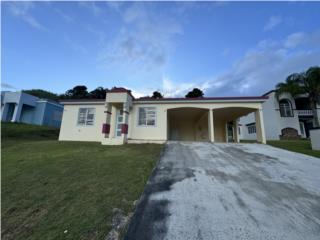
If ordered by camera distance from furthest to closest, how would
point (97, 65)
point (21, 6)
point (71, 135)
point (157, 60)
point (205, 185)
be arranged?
point (157, 60)
point (97, 65)
point (71, 135)
point (21, 6)
point (205, 185)

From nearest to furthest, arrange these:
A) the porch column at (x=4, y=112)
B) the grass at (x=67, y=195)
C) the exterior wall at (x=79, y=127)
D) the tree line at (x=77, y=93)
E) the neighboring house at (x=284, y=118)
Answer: the grass at (x=67, y=195) → the exterior wall at (x=79, y=127) → the porch column at (x=4, y=112) → the neighboring house at (x=284, y=118) → the tree line at (x=77, y=93)

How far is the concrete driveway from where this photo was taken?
2.47 meters

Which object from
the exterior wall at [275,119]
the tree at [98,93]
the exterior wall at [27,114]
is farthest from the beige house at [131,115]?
the tree at [98,93]

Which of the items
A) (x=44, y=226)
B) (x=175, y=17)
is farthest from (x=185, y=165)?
(x=175, y=17)

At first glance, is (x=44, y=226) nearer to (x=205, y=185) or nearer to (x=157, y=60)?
(x=205, y=185)

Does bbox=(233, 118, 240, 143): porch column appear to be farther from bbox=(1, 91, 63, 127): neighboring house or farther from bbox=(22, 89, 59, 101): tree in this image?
bbox=(22, 89, 59, 101): tree

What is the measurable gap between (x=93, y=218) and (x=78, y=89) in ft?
136

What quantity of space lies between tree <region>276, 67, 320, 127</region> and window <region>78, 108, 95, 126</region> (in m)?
25.6

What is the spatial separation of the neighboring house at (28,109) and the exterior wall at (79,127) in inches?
498

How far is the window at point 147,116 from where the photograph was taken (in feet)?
41.5

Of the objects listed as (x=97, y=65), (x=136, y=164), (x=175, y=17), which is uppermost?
(x=175, y=17)

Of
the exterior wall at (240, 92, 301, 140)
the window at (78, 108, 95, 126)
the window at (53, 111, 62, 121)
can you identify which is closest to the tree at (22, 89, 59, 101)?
the window at (53, 111, 62, 121)

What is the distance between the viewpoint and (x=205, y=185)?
4.21m

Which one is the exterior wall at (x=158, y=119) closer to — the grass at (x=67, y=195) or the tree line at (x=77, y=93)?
the grass at (x=67, y=195)
